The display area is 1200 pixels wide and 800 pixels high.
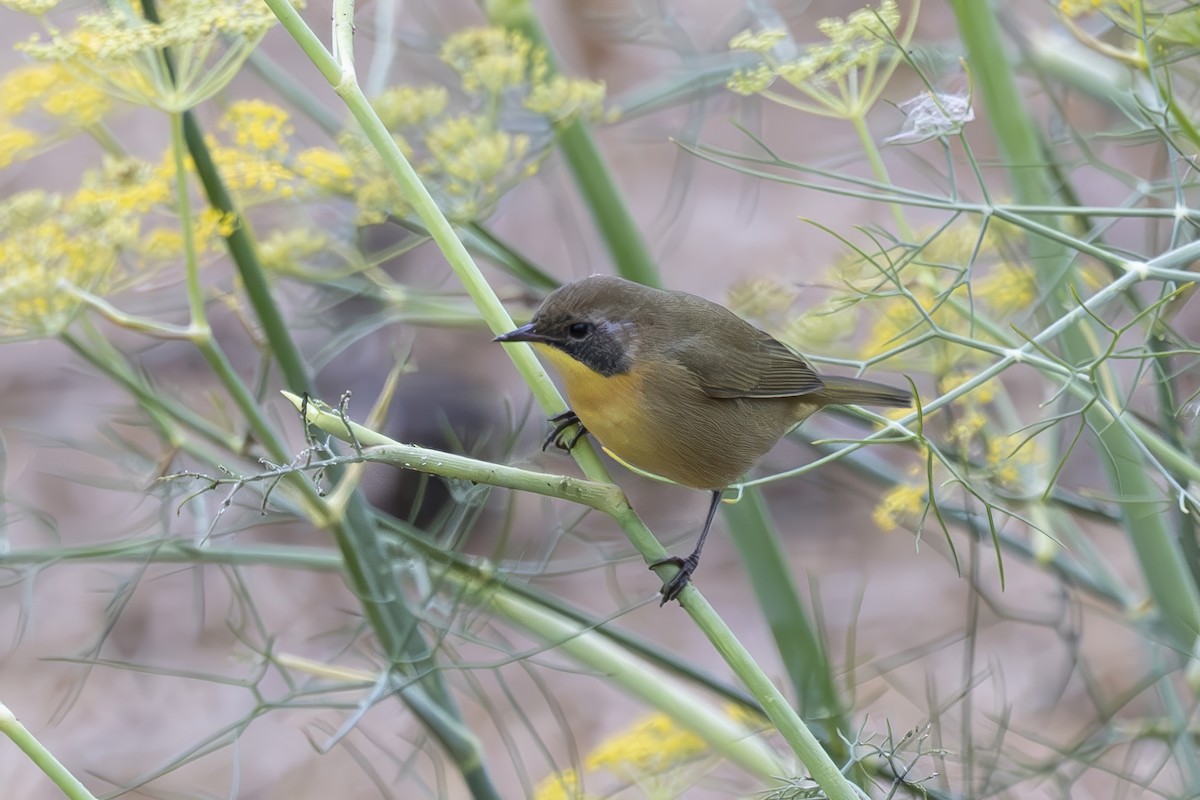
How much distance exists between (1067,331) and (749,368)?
623 millimetres

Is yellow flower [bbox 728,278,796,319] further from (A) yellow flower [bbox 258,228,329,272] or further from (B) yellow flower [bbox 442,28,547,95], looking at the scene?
(A) yellow flower [bbox 258,228,329,272]

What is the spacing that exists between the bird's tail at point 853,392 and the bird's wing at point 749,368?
0.04 metres

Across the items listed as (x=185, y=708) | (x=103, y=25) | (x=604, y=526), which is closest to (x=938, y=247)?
(x=604, y=526)

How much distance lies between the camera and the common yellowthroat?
6.54ft

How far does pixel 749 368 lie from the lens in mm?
2303

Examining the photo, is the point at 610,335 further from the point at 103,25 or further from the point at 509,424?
the point at 103,25

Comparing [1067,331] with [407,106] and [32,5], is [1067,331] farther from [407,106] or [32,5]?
[32,5]

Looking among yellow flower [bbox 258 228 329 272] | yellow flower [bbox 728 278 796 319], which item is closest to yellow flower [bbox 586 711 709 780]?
yellow flower [bbox 728 278 796 319]

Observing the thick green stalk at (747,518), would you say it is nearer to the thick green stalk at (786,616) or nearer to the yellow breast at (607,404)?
the thick green stalk at (786,616)

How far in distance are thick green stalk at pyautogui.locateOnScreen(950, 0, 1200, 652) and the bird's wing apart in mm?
512

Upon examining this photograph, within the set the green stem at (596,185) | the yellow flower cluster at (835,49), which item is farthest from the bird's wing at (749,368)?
the yellow flower cluster at (835,49)

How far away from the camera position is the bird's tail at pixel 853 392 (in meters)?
2.31

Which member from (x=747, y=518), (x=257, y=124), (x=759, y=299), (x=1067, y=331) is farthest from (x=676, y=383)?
(x=257, y=124)

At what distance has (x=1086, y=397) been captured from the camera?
1.70 meters
